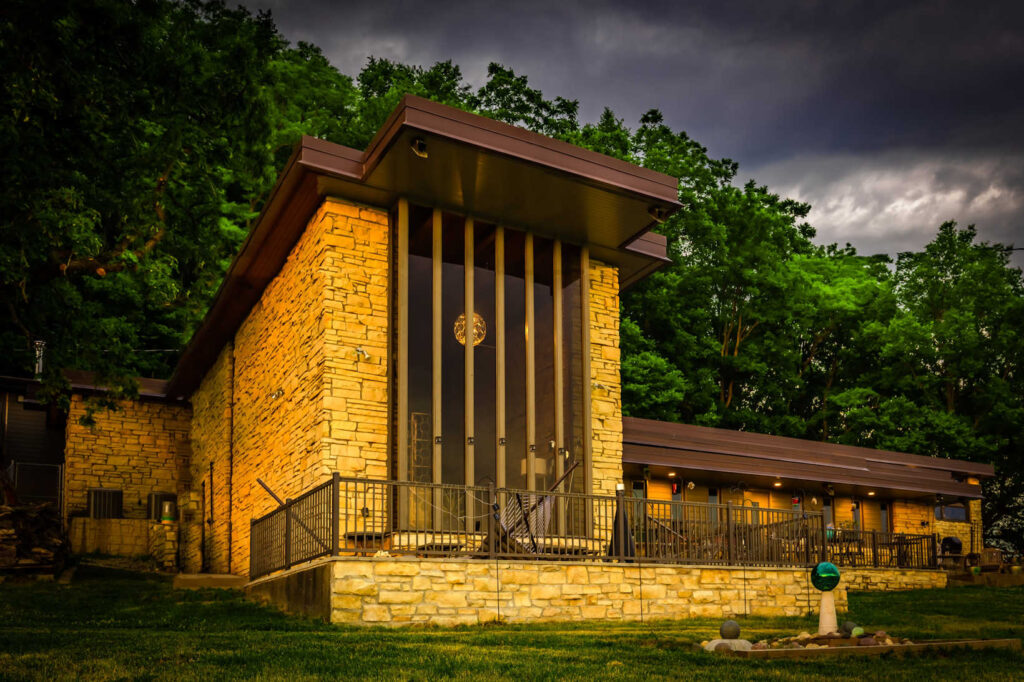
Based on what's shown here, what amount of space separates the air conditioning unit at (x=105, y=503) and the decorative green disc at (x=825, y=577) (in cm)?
1664

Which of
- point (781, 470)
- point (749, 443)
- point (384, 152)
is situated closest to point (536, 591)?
point (384, 152)

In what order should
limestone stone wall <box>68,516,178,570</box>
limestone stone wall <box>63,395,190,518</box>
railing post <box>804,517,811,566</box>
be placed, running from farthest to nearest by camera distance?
limestone stone wall <box>63,395,190,518</box>, limestone stone wall <box>68,516,178,570</box>, railing post <box>804,517,811,566</box>

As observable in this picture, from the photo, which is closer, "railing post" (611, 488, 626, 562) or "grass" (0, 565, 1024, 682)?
"grass" (0, 565, 1024, 682)

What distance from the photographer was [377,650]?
7.88 meters

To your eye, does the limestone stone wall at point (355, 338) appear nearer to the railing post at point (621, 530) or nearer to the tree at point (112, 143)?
the railing post at point (621, 530)

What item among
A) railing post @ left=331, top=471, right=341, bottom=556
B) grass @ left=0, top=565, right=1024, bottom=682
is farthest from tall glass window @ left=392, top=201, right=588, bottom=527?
grass @ left=0, top=565, right=1024, bottom=682

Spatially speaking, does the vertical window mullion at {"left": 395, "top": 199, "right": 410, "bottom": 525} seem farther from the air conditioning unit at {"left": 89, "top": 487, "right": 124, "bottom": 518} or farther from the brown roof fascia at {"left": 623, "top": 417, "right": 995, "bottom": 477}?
the air conditioning unit at {"left": 89, "top": 487, "right": 124, "bottom": 518}

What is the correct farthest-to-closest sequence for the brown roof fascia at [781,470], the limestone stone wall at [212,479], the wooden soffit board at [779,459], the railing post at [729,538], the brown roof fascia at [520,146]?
1. the wooden soffit board at [779,459]
2. the brown roof fascia at [781,470]
3. the limestone stone wall at [212,479]
4. the railing post at [729,538]
5. the brown roof fascia at [520,146]

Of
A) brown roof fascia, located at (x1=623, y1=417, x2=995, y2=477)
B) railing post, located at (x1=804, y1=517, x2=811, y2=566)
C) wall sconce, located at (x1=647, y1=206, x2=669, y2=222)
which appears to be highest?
wall sconce, located at (x1=647, y1=206, x2=669, y2=222)

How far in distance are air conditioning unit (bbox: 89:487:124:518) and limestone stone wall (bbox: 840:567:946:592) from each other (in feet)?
50.3

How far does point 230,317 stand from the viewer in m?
18.6

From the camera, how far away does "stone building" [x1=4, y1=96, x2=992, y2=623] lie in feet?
35.9

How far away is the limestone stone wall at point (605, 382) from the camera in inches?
582

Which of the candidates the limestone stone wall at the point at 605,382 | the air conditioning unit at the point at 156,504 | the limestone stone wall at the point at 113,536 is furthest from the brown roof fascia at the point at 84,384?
the limestone stone wall at the point at 605,382
